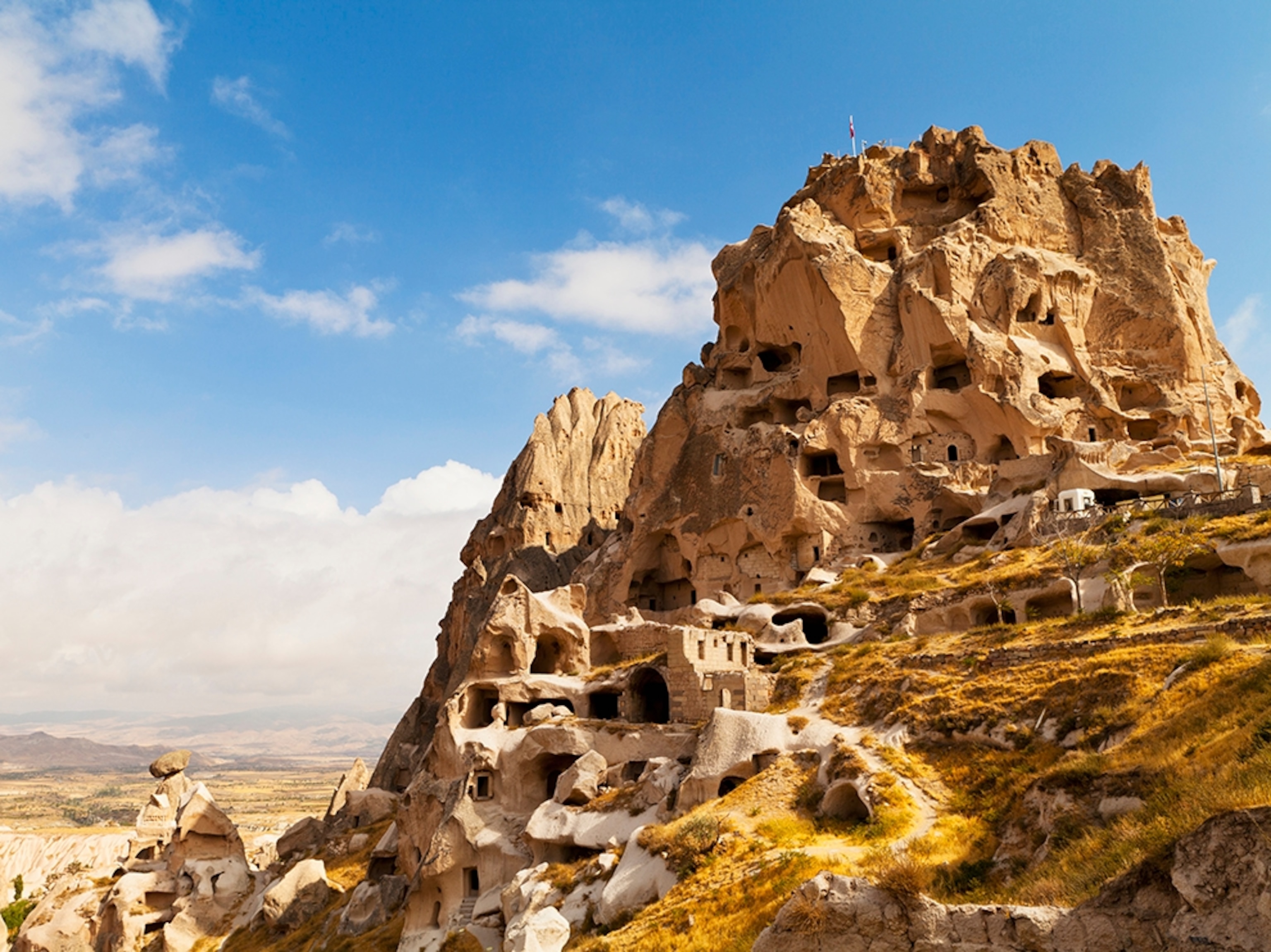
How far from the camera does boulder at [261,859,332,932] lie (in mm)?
34281

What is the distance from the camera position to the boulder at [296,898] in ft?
112

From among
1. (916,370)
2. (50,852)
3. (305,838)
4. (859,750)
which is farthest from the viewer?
(50,852)

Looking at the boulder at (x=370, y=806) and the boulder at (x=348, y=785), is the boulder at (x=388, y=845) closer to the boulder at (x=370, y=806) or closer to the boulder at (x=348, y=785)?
the boulder at (x=370, y=806)

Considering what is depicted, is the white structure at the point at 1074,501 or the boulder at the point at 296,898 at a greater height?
the white structure at the point at 1074,501

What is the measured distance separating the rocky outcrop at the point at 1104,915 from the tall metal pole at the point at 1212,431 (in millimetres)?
35169

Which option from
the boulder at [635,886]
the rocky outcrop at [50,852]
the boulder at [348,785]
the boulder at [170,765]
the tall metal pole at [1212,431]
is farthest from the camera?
the rocky outcrop at [50,852]

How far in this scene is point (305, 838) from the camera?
143 feet

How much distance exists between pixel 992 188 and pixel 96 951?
5738 centimetres

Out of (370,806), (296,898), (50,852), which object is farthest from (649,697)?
(50,852)

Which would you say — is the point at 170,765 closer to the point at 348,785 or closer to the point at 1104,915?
the point at 348,785

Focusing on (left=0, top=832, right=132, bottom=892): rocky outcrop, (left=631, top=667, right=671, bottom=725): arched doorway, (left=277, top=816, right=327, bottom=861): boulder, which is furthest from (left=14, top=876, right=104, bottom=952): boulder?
(left=0, top=832, right=132, bottom=892): rocky outcrop

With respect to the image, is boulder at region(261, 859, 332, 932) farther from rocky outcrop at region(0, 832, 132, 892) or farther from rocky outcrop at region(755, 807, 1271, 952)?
rocky outcrop at region(0, 832, 132, 892)

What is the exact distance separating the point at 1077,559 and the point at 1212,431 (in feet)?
54.4

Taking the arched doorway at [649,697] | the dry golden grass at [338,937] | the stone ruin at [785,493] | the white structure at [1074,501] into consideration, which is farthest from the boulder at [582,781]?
the white structure at [1074,501]
